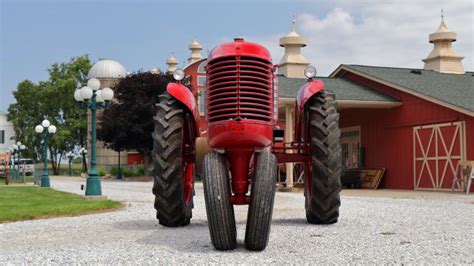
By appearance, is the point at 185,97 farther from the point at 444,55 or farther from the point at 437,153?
the point at 444,55

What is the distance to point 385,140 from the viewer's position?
26.3 metres

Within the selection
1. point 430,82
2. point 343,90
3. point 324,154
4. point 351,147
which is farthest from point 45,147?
point 324,154

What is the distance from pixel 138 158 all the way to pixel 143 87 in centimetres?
1809

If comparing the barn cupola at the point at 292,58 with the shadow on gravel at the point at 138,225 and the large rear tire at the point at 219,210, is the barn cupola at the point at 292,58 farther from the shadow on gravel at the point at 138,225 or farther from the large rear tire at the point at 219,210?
the large rear tire at the point at 219,210

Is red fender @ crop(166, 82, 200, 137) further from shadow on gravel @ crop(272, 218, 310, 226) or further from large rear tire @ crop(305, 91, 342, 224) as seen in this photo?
shadow on gravel @ crop(272, 218, 310, 226)

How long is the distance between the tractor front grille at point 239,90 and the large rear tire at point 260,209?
68cm

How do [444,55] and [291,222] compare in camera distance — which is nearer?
[291,222]

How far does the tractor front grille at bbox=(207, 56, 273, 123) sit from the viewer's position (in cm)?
673

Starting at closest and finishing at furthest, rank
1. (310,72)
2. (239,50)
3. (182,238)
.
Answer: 1. (239,50)
2. (182,238)
3. (310,72)

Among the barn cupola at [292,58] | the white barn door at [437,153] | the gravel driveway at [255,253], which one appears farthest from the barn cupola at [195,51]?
the gravel driveway at [255,253]

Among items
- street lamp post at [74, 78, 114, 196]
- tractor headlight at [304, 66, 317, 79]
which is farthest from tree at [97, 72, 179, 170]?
tractor headlight at [304, 66, 317, 79]

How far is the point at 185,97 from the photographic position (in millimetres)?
8586

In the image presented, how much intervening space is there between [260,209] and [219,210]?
0.42m

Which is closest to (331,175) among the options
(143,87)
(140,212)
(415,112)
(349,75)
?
(140,212)
